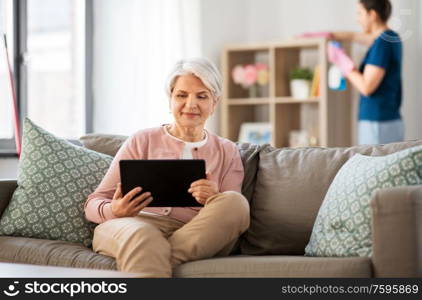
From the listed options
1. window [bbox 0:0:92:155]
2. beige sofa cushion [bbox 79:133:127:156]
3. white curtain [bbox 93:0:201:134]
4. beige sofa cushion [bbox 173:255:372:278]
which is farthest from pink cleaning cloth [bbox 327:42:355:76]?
beige sofa cushion [bbox 173:255:372:278]

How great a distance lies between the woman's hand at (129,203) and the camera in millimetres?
2377

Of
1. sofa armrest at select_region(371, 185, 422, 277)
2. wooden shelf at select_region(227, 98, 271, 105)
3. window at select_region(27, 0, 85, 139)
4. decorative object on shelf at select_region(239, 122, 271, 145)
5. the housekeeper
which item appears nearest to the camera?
sofa armrest at select_region(371, 185, 422, 277)

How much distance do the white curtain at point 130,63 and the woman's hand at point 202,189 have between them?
2.38 meters

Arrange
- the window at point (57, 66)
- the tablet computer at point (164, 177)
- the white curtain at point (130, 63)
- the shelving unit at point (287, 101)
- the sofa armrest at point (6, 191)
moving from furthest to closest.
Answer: the shelving unit at point (287, 101)
the white curtain at point (130, 63)
the window at point (57, 66)
the sofa armrest at point (6, 191)
the tablet computer at point (164, 177)

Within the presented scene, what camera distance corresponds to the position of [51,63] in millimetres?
4625

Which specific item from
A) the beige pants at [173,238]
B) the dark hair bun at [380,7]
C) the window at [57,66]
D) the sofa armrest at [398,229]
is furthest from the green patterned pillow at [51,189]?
the dark hair bun at [380,7]

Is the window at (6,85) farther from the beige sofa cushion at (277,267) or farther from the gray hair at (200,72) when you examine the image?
the beige sofa cushion at (277,267)

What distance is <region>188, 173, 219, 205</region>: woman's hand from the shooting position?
7.76 feet

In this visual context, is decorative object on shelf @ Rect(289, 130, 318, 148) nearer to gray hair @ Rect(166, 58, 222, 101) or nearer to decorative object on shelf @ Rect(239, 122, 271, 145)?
decorative object on shelf @ Rect(239, 122, 271, 145)

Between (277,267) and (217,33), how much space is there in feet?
10.4

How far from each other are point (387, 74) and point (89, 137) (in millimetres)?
2016

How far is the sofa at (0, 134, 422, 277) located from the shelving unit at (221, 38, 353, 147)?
208 centimetres

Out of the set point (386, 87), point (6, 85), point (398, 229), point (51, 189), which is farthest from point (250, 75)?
point (398, 229)

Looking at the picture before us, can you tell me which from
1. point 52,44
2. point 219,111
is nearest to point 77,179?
point 52,44
